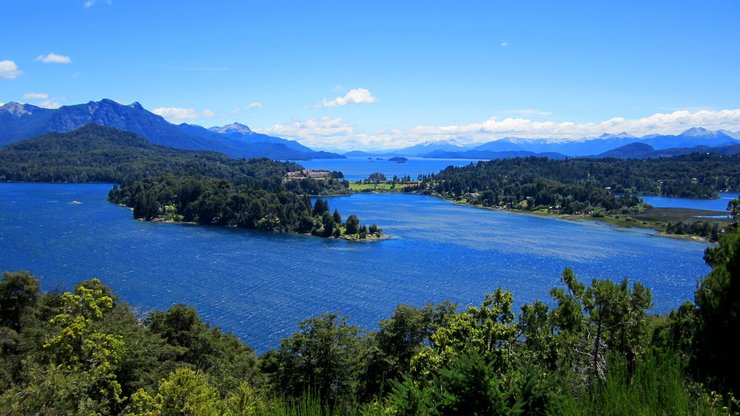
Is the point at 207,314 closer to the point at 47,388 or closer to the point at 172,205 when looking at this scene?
the point at 47,388

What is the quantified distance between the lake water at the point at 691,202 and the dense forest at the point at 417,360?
392 ft

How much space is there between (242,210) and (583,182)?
377ft

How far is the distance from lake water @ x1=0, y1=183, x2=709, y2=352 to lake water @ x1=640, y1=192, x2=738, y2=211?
41.6 metres

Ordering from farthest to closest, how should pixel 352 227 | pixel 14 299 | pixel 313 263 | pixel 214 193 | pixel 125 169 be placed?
pixel 125 169 → pixel 214 193 → pixel 352 227 → pixel 313 263 → pixel 14 299

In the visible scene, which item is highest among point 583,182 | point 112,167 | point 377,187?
point 112,167

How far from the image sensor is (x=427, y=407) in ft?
18.4

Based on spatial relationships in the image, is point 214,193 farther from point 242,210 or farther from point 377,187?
Answer: point 377,187

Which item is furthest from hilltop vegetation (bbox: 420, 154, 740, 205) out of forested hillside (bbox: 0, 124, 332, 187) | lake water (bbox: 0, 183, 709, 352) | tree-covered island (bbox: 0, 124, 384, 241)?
forested hillside (bbox: 0, 124, 332, 187)

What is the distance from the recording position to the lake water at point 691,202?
120 meters

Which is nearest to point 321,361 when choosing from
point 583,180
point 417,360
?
point 417,360

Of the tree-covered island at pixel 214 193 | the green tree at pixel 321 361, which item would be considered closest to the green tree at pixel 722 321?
the green tree at pixel 321 361

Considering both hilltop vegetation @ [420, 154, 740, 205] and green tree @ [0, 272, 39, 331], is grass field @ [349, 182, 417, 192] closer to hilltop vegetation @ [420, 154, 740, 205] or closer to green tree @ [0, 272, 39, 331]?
hilltop vegetation @ [420, 154, 740, 205]

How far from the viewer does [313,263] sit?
59.8 metres

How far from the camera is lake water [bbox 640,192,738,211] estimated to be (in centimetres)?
11975
